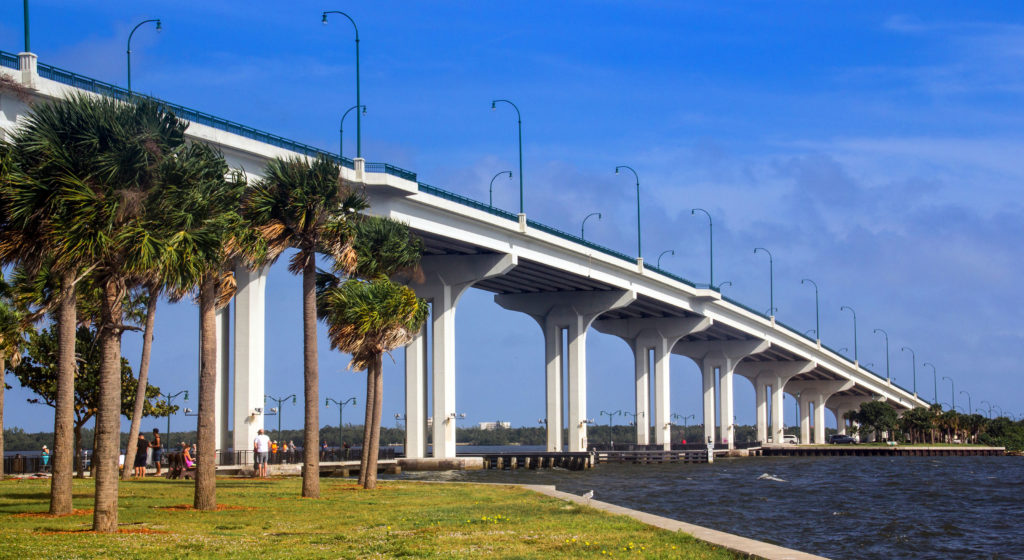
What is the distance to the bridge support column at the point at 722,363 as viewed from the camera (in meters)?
117

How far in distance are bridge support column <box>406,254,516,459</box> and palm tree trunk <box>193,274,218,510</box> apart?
38807mm

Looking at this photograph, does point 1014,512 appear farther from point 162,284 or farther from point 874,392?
point 874,392

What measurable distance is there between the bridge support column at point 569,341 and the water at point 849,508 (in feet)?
52.1

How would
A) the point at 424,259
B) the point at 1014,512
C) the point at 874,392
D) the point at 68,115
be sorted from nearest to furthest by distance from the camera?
A: the point at 68,115, the point at 1014,512, the point at 424,259, the point at 874,392

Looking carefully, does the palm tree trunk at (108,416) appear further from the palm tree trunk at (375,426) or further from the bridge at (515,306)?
the palm tree trunk at (375,426)

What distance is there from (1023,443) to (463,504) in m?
136

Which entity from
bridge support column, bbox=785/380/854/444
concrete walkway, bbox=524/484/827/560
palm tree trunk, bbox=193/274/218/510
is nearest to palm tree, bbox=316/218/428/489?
palm tree trunk, bbox=193/274/218/510

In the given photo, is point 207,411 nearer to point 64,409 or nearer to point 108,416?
point 64,409

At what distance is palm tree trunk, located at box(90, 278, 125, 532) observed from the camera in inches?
810

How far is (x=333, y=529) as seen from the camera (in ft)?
73.3

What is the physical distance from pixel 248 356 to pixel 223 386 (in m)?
4.30

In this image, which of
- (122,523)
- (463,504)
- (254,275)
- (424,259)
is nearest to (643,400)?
(424,259)

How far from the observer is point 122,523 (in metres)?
22.8

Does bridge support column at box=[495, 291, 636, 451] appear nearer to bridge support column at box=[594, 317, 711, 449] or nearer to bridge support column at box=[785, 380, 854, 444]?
bridge support column at box=[594, 317, 711, 449]
